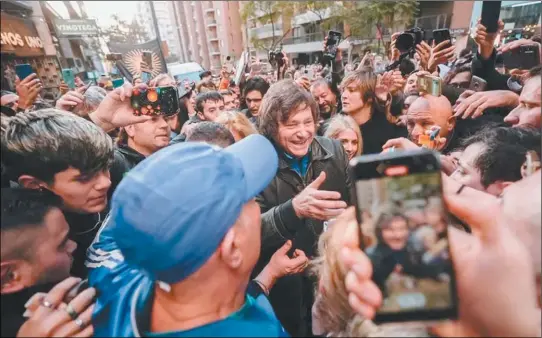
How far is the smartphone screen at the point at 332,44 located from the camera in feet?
13.2

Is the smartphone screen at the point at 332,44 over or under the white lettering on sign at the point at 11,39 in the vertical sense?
under

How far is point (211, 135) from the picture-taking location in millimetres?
2027

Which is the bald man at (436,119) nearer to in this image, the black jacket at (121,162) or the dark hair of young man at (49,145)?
the dark hair of young man at (49,145)

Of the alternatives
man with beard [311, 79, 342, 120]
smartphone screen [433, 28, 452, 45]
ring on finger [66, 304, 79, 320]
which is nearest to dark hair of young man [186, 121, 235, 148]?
ring on finger [66, 304, 79, 320]

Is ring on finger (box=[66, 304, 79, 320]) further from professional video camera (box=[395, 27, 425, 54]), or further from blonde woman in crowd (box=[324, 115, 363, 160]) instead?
professional video camera (box=[395, 27, 425, 54])

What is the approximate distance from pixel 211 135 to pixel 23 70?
1.27m

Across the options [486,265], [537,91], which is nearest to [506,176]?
[537,91]

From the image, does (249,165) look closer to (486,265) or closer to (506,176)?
(486,265)

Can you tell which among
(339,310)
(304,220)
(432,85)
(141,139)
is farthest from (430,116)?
(141,139)

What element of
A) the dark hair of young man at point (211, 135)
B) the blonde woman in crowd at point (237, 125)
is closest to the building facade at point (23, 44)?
the dark hair of young man at point (211, 135)

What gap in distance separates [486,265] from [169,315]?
835mm

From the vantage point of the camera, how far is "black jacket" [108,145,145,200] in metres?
2.19

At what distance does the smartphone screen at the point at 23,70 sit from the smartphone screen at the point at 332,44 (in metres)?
3.27

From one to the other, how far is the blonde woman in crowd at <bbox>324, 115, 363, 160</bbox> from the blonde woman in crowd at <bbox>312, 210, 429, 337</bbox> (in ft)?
5.84
